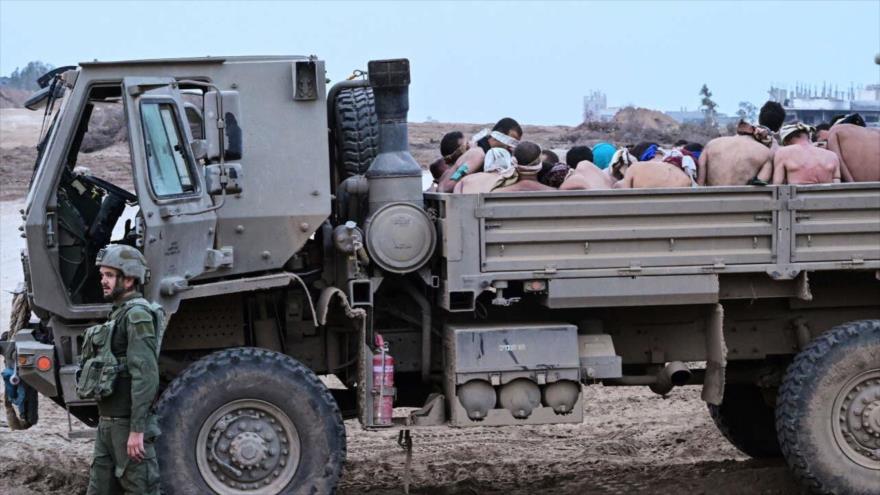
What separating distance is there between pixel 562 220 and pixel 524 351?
30.6 inches

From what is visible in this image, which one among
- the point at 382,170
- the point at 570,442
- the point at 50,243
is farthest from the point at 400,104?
the point at 570,442

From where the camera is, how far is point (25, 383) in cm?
809

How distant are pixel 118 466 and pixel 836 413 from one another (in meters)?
4.14

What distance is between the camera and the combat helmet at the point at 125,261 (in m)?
7.10

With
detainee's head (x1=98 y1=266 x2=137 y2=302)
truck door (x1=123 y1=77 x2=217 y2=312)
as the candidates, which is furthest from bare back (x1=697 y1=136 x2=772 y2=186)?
detainee's head (x1=98 y1=266 x2=137 y2=302)

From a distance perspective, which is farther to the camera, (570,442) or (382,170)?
(570,442)

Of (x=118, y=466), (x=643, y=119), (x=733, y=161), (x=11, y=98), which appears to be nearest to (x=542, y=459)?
(x=733, y=161)

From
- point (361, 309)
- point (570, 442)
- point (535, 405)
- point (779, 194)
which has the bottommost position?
point (570, 442)

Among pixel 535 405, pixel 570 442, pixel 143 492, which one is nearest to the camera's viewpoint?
pixel 143 492

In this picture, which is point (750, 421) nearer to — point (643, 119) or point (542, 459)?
point (542, 459)

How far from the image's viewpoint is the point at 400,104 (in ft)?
27.4

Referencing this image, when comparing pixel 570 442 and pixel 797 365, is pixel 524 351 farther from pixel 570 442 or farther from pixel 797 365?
pixel 570 442

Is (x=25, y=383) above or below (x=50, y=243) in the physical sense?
below

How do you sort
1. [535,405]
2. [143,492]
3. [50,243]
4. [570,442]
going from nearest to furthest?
1. [143,492]
2. [50,243]
3. [535,405]
4. [570,442]
